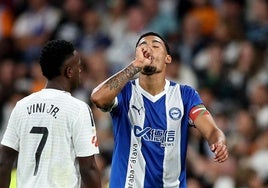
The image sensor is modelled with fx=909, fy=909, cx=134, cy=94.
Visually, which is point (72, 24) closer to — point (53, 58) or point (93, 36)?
point (93, 36)

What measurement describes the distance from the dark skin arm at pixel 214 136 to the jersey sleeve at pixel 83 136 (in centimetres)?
108

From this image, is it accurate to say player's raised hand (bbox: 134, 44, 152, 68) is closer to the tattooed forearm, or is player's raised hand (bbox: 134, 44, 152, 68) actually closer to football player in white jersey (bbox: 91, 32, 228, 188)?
football player in white jersey (bbox: 91, 32, 228, 188)

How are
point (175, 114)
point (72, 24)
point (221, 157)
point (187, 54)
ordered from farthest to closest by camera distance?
1. point (72, 24)
2. point (187, 54)
3. point (175, 114)
4. point (221, 157)

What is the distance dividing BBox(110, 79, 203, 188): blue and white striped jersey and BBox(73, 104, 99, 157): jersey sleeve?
3.38ft

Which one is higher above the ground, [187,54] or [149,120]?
[187,54]

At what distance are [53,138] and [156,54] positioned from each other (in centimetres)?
161

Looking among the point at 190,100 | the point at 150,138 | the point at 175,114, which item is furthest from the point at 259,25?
the point at 150,138

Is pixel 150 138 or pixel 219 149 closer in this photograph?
pixel 219 149

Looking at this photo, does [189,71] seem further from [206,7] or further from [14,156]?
[14,156]

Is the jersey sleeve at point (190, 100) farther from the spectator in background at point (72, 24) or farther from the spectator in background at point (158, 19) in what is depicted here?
the spectator in background at point (72, 24)

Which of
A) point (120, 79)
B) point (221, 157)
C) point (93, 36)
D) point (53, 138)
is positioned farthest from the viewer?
point (93, 36)

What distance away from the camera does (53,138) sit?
718 cm

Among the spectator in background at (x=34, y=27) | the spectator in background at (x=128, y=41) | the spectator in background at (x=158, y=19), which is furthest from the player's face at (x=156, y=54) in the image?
the spectator in background at (x=34, y=27)

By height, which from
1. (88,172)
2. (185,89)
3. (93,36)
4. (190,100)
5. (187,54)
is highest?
(93,36)
